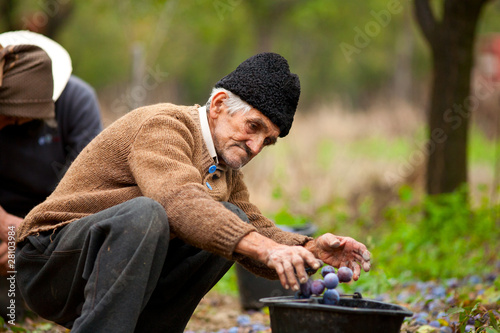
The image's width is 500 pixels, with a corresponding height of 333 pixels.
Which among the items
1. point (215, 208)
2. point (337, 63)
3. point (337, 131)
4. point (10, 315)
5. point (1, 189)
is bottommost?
point (10, 315)

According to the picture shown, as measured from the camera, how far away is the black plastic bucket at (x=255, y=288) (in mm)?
4562

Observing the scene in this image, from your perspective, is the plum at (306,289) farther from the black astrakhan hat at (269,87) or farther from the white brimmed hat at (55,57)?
the white brimmed hat at (55,57)

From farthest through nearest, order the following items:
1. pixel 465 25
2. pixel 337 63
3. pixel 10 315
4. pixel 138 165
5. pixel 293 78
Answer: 1. pixel 337 63
2. pixel 465 25
3. pixel 10 315
4. pixel 293 78
5. pixel 138 165

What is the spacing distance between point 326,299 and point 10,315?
2.27 meters

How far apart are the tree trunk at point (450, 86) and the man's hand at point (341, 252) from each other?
389cm

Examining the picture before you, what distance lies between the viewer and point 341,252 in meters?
2.53

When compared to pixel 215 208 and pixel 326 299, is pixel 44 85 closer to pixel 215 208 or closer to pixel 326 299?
pixel 215 208

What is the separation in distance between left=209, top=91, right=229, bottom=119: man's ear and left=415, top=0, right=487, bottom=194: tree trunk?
13.1 ft

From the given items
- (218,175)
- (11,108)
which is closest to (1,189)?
(11,108)

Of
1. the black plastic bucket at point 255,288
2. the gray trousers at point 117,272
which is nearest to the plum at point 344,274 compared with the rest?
the gray trousers at point 117,272

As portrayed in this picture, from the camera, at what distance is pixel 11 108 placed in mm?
3260

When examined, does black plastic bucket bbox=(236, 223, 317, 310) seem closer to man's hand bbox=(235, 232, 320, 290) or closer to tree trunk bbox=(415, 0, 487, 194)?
tree trunk bbox=(415, 0, 487, 194)

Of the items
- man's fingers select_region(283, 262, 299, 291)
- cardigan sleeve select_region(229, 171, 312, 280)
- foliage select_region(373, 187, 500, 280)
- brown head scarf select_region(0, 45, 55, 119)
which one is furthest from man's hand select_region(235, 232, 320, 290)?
foliage select_region(373, 187, 500, 280)

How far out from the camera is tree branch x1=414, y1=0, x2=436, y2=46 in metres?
6.03
